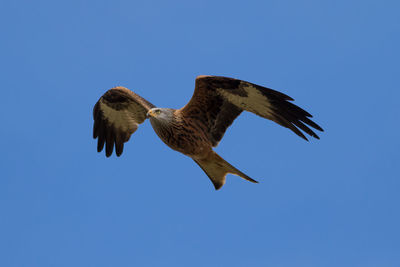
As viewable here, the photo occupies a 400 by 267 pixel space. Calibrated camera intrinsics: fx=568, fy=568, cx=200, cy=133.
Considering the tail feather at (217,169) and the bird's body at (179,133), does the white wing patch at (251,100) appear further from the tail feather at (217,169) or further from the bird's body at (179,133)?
the tail feather at (217,169)

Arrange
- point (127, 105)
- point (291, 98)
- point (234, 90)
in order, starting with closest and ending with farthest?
point (291, 98) < point (234, 90) < point (127, 105)

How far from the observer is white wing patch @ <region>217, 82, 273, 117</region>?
33.0 feet

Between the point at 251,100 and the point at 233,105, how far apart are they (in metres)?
0.44

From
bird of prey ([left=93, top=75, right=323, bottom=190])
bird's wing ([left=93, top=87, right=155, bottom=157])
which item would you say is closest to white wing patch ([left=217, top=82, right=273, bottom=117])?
bird of prey ([left=93, top=75, right=323, bottom=190])

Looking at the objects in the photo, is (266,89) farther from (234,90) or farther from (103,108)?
(103,108)

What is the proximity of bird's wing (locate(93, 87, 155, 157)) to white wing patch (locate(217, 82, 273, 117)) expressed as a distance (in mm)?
2418

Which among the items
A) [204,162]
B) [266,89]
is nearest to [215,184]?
[204,162]

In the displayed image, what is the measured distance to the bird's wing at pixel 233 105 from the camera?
967cm

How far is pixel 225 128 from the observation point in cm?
1086

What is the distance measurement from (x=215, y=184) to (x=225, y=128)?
3.61 ft

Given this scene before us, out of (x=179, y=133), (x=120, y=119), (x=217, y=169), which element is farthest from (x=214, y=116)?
(x=120, y=119)

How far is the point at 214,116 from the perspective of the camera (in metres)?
10.8

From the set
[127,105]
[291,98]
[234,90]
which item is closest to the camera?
[291,98]

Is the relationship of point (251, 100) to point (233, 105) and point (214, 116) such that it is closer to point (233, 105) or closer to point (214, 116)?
point (233, 105)
